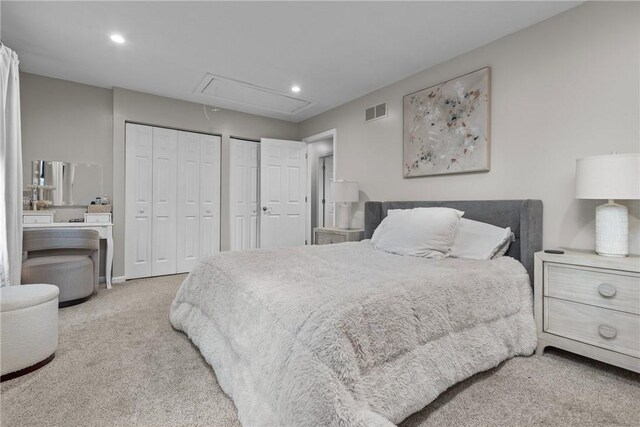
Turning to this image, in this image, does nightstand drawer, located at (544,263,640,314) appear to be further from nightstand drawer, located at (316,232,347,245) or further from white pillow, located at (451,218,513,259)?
nightstand drawer, located at (316,232,347,245)

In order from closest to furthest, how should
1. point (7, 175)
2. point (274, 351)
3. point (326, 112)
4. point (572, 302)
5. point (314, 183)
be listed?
1. point (274, 351)
2. point (572, 302)
3. point (7, 175)
4. point (326, 112)
5. point (314, 183)

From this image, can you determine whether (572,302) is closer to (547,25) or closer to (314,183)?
(547,25)

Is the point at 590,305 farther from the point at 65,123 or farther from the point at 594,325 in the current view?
the point at 65,123

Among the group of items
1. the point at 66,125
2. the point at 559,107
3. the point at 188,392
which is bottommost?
the point at 188,392

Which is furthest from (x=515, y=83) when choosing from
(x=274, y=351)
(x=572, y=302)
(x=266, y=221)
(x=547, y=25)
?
(x=266, y=221)

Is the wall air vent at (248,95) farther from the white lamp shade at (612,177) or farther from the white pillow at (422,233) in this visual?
the white lamp shade at (612,177)

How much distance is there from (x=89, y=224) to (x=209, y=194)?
4.98 feet

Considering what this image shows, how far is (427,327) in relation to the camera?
1405 millimetres

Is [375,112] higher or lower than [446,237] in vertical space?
higher

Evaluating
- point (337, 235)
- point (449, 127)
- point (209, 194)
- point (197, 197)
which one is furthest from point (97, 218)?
point (449, 127)

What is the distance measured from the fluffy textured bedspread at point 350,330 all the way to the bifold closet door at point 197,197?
2471 millimetres

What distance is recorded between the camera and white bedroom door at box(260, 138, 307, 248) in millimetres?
4734

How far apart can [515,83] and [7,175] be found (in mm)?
4190

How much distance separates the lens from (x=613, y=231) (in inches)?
71.5
